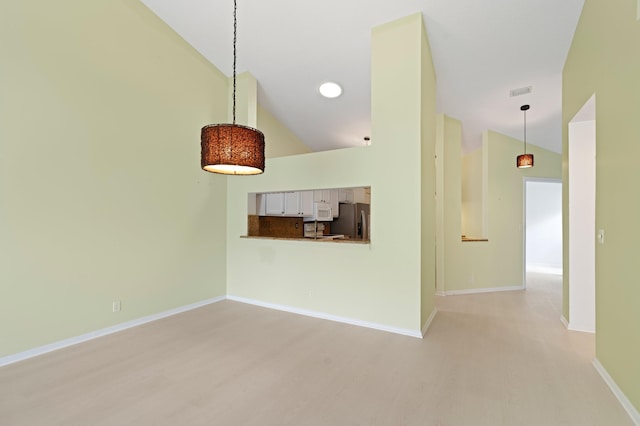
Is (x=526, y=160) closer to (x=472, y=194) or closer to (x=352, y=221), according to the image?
(x=472, y=194)

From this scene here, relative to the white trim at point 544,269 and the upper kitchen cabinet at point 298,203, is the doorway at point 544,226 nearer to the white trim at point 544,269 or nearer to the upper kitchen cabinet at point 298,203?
the white trim at point 544,269

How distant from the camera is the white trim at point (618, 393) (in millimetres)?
1826

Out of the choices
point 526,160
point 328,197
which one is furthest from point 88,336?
point 526,160

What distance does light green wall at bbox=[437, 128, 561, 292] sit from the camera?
4930mm

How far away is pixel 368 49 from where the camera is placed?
3693 mm

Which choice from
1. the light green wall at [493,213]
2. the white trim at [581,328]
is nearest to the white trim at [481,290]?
the light green wall at [493,213]

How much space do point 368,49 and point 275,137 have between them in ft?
7.93

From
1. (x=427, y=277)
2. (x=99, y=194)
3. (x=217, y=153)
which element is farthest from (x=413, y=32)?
(x=99, y=194)

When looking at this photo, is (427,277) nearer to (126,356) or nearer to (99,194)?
(126,356)

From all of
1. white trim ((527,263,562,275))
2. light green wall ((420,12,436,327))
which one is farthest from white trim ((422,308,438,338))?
white trim ((527,263,562,275))

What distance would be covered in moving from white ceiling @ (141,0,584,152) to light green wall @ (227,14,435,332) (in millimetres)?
429

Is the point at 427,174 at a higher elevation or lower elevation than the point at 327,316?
higher

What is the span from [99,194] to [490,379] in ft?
13.6

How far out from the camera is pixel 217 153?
84.5 inches
